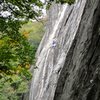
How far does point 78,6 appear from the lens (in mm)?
19688

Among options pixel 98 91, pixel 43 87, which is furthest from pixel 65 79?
pixel 43 87

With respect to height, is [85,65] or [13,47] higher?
[13,47]

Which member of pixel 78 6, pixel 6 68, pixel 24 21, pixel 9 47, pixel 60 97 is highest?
pixel 78 6

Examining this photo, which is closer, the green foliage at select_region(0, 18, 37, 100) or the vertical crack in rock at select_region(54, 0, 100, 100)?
the green foliage at select_region(0, 18, 37, 100)

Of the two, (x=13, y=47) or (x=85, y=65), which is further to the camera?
(x=85, y=65)

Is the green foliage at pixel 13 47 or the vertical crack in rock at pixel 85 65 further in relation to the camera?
the vertical crack in rock at pixel 85 65

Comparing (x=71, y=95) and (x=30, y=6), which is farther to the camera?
(x=71, y=95)

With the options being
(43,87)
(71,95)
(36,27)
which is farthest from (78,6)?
(36,27)

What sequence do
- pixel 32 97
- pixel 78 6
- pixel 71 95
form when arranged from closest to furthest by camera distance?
pixel 71 95 < pixel 78 6 < pixel 32 97

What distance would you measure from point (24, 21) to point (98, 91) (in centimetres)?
312

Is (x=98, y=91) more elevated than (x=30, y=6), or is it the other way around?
(x=30, y=6)

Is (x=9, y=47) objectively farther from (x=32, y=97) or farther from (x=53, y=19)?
(x=53, y=19)

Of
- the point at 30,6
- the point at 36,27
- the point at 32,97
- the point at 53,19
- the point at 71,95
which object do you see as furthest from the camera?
the point at 36,27

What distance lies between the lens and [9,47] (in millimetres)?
9617
